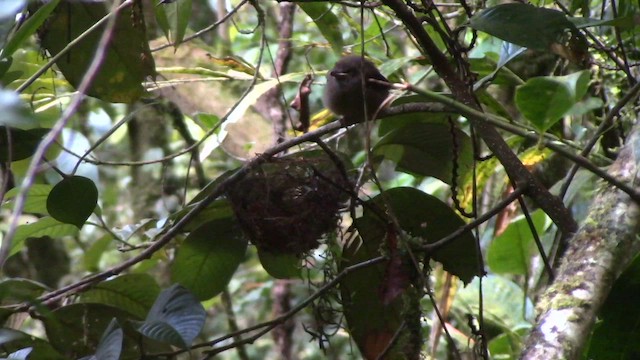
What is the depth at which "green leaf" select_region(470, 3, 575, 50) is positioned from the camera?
1.07 metres

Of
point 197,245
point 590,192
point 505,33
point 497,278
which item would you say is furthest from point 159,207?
point 505,33

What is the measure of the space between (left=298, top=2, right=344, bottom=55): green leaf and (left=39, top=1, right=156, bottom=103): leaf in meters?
0.34

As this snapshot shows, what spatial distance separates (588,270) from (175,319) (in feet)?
1.81

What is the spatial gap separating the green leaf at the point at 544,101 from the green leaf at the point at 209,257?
61cm

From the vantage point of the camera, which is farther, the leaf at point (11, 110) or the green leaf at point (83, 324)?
the green leaf at point (83, 324)

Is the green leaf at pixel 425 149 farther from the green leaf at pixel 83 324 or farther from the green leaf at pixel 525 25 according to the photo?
the green leaf at pixel 83 324

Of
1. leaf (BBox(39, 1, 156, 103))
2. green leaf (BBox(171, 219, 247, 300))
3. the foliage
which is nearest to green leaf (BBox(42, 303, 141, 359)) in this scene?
the foliage

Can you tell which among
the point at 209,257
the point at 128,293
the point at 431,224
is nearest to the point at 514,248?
the point at 431,224

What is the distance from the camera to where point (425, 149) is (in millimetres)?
1363

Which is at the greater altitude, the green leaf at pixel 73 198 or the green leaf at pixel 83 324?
the green leaf at pixel 73 198

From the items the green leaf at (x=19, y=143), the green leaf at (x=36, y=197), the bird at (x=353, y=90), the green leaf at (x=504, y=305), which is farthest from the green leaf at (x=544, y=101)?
the green leaf at (x=504, y=305)

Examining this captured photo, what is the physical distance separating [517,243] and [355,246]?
564mm

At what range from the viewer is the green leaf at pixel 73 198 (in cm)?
118

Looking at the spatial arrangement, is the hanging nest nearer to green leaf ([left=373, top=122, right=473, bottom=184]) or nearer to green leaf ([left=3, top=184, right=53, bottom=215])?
green leaf ([left=373, top=122, right=473, bottom=184])
